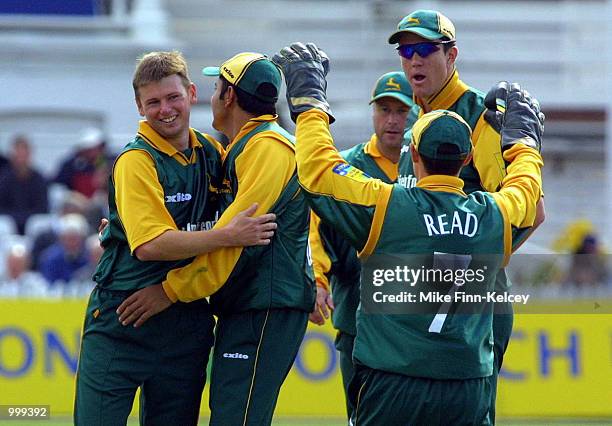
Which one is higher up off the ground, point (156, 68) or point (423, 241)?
point (156, 68)

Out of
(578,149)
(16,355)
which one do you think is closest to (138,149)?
(16,355)

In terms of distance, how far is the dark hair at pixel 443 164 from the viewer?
197 inches

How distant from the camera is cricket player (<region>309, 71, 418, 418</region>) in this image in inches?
276

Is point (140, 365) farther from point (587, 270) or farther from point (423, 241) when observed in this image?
point (587, 270)

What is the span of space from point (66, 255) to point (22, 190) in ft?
6.56

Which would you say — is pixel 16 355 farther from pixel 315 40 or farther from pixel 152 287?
pixel 315 40

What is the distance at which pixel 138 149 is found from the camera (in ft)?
18.4

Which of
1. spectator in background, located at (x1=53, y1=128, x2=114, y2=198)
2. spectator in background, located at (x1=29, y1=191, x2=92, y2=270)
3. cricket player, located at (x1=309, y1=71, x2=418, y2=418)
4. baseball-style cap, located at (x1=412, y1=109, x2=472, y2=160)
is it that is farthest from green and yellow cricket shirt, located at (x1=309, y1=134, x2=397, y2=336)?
spectator in background, located at (x1=53, y1=128, x2=114, y2=198)

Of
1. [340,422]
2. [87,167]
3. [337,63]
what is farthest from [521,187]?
[337,63]

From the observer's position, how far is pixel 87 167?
14398mm

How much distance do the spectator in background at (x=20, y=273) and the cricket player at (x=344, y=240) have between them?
5.29 meters

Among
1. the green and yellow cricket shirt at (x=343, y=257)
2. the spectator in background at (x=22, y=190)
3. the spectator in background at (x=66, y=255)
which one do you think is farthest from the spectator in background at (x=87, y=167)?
the green and yellow cricket shirt at (x=343, y=257)

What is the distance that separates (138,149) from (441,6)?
1257 centimetres

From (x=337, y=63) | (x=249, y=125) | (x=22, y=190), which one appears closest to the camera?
(x=249, y=125)
